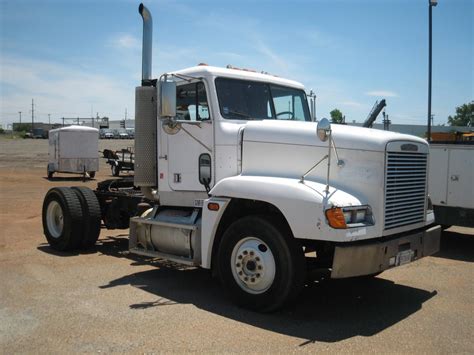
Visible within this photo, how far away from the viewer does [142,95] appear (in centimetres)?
751

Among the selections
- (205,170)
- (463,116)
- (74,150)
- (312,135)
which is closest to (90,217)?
(205,170)

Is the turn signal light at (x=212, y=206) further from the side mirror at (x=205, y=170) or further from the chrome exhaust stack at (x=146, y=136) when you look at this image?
the chrome exhaust stack at (x=146, y=136)

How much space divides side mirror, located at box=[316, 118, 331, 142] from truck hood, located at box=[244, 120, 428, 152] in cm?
12

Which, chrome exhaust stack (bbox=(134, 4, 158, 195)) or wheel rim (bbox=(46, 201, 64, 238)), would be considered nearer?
chrome exhaust stack (bbox=(134, 4, 158, 195))

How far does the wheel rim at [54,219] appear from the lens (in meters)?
9.03

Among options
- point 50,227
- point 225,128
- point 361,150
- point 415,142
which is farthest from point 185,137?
point 50,227

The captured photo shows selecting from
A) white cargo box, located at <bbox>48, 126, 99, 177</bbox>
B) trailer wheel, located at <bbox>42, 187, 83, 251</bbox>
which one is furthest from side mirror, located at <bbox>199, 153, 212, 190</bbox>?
white cargo box, located at <bbox>48, 126, 99, 177</bbox>

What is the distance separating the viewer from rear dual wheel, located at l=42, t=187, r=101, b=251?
854 centimetres

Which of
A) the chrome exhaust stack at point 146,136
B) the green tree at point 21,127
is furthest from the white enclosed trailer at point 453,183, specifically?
the green tree at point 21,127

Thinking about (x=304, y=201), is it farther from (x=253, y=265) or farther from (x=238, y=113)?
(x=238, y=113)

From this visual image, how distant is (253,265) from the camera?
5590mm

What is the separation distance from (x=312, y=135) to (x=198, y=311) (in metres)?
2.34

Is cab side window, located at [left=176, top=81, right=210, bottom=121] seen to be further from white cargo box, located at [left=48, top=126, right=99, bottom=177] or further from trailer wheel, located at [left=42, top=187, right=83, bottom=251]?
white cargo box, located at [left=48, top=126, right=99, bottom=177]

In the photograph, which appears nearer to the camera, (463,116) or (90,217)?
(90,217)
